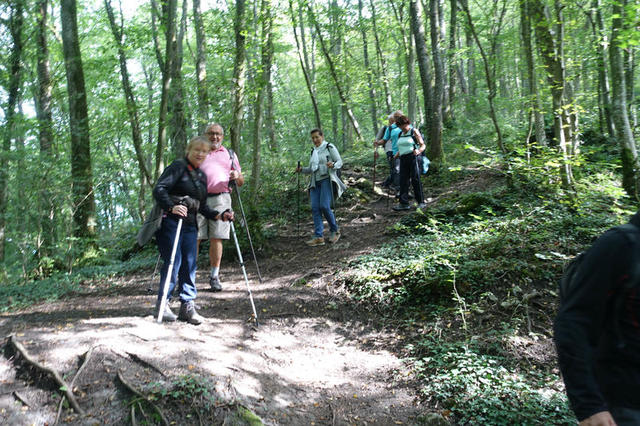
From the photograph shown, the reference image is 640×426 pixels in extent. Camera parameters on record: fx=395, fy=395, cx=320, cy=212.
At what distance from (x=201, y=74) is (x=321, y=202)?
773 cm

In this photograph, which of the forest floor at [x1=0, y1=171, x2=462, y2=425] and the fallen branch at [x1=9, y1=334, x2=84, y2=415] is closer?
the fallen branch at [x1=9, y1=334, x2=84, y2=415]

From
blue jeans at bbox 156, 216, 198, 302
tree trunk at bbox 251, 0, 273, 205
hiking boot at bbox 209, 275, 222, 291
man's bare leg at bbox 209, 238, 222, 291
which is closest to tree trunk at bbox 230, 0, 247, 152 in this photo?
tree trunk at bbox 251, 0, 273, 205

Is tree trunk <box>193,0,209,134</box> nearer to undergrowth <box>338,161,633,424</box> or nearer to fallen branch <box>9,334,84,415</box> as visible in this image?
undergrowth <box>338,161,633,424</box>

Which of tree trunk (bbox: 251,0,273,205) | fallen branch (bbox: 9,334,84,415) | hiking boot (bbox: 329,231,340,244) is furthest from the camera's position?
tree trunk (bbox: 251,0,273,205)

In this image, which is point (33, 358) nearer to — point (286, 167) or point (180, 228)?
point (180, 228)

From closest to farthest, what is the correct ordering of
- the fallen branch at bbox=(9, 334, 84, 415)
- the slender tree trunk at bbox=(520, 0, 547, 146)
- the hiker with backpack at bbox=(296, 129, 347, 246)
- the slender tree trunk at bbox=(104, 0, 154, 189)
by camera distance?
the fallen branch at bbox=(9, 334, 84, 415) → the slender tree trunk at bbox=(520, 0, 547, 146) → the hiker with backpack at bbox=(296, 129, 347, 246) → the slender tree trunk at bbox=(104, 0, 154, 189)

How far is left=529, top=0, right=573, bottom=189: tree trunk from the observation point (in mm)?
7055

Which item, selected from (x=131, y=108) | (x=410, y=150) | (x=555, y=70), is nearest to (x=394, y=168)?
(x=410, y=150)

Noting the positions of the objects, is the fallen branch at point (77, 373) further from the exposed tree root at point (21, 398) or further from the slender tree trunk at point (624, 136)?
the slender tree trunk at point (624, 136)

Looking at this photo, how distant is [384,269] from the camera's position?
6.32m

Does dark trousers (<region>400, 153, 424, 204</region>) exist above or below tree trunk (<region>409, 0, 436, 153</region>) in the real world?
below

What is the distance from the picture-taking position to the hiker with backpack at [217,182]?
Result: 6.44 meters

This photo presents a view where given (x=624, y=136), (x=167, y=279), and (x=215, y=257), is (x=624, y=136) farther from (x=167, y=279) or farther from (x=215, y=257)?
(x=167, y=279)

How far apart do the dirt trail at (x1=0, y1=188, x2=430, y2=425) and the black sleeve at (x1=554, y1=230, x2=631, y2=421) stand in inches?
97.1
